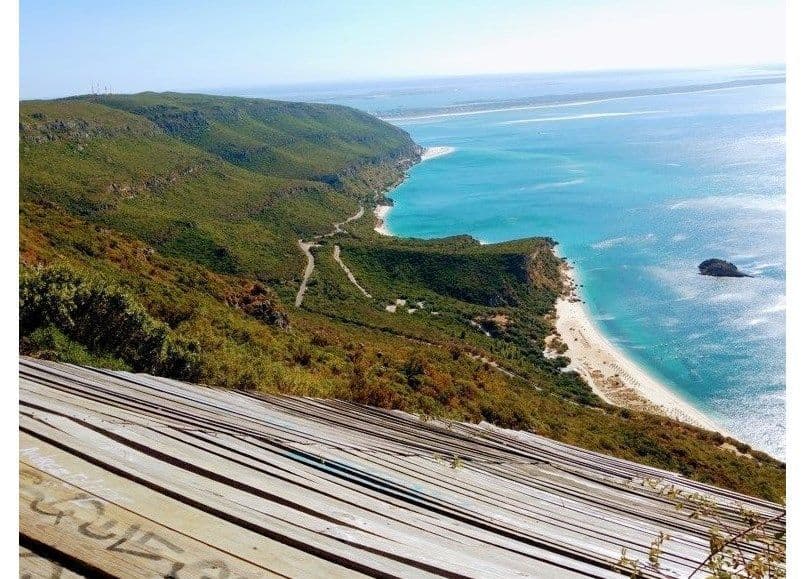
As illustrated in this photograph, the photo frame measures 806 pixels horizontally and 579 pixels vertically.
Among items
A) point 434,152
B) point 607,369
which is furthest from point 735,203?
point 434,152

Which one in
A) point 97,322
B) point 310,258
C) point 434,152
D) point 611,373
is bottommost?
point 611,373

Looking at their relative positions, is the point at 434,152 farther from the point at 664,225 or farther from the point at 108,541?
the point at 108,541

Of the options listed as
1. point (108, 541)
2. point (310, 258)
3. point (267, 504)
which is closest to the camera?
point (108, 541)

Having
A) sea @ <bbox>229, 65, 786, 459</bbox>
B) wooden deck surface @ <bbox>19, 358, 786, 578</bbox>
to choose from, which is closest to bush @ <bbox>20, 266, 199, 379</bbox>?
wooden deck surface @ <bbox>19, 358, 786, 578</bbox>

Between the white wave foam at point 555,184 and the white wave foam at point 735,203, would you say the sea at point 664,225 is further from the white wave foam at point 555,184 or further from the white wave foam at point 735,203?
the white wave foam at point 735,203

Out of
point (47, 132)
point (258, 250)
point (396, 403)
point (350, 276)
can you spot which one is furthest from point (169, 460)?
point (47, 132)

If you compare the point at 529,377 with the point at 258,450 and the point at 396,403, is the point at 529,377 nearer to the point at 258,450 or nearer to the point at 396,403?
the point at 396,403
